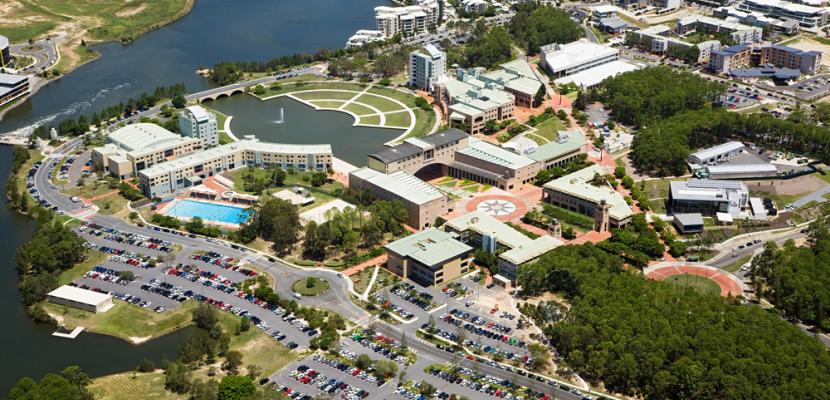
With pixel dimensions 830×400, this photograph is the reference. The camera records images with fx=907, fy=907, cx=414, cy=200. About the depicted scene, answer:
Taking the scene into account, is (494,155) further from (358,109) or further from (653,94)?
(653,94)

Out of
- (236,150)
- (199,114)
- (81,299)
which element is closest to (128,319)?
(81,299)

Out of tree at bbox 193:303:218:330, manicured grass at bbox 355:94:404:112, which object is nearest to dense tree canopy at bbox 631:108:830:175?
manicured grass at bbox 355:94:404:112

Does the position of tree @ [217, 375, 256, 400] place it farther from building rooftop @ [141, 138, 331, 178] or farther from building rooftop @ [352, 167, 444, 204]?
building rooftop @ [141, 138, 331, 178]

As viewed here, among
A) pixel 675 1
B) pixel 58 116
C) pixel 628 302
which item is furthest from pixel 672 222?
pixel 675 1

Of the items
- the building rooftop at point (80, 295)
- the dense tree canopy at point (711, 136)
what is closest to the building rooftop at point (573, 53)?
the dense tree canopy at point (711, 136)

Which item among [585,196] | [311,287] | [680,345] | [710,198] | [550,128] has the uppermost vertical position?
[680,345]

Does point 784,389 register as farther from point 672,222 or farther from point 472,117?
point 472,117
